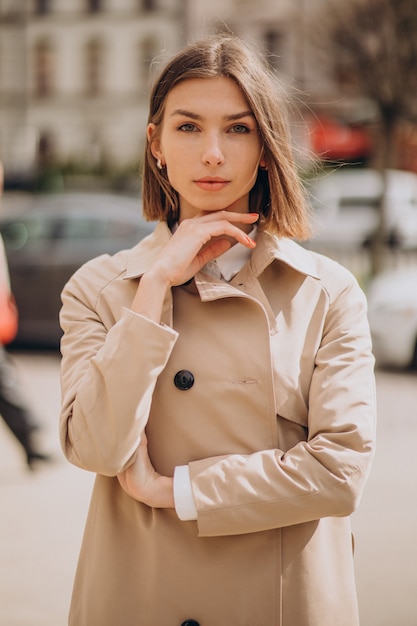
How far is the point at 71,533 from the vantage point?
16.2ft

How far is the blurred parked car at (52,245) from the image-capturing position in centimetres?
1048

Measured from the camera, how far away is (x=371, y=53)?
13.9 metres

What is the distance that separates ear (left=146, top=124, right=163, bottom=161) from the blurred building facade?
134 ft

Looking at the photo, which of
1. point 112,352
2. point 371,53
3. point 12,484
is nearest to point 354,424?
point 112,352

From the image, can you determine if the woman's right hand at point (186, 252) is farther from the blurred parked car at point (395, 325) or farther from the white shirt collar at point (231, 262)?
the blurred parked car at point (395, 325)

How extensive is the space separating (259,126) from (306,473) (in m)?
0.72

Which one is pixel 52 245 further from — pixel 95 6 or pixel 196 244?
pixel 95 6

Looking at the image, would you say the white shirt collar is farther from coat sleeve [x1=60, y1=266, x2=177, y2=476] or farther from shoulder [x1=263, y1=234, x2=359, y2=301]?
coat sleeve [x1=60, y1=266, x2=177, y2=476]

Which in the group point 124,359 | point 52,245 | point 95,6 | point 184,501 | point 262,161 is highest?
point 95,6

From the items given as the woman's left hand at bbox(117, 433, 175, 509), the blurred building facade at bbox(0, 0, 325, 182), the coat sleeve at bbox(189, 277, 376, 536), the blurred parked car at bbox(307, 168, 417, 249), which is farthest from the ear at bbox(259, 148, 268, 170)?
the blurred building facade at bbox(0, 0, 325, 182)

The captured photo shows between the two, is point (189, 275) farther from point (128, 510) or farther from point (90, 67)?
point (90, 67)

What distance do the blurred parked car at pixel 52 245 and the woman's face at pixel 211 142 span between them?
819cm

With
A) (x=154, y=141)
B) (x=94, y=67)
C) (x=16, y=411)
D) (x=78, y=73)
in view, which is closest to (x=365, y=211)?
(x=16, y=411)

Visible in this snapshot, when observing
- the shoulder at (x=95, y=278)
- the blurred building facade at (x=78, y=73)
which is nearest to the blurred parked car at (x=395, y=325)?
the shoulder at (x=95, y=278)
